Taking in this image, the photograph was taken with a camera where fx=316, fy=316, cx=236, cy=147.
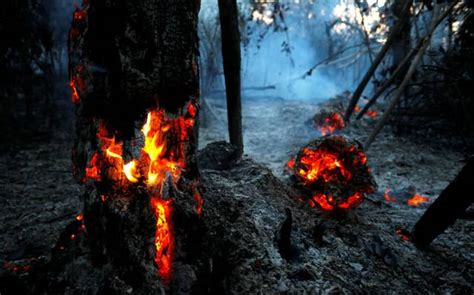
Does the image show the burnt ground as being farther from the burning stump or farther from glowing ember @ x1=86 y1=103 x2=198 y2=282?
glowing ember @ x1=86 y1=103 x2=198 y2=282

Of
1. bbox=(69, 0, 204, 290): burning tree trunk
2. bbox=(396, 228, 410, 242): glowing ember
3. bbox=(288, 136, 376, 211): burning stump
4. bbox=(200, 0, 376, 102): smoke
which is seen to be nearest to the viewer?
bbox=(69, 0, 204, 290): burning tree trunk

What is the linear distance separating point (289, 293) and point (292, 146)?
5.23 m

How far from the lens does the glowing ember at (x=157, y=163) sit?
1.75 m

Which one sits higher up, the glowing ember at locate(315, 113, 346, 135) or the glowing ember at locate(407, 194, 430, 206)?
the glowing ember at locate(315, 113, 346, 135)

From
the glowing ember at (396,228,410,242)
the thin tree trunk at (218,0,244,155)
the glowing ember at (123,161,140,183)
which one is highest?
the thin tree trunk at (218,0,244,155)

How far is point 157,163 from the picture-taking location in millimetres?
1880

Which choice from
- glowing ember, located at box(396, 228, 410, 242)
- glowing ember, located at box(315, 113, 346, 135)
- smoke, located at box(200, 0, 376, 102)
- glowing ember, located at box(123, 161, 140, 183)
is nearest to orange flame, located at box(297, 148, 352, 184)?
glowing ember, located at box(396, 228, 410, 242)

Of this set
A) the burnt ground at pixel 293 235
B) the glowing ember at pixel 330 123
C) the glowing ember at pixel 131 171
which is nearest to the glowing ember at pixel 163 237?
the glowing ember at pixel 131 171

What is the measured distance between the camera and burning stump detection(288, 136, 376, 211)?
2.93 meters

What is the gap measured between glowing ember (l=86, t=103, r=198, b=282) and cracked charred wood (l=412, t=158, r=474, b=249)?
177 cm

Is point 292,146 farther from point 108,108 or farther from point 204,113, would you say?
point 108,108

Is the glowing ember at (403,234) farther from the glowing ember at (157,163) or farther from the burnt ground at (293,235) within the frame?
the glowing ember at (157,163)

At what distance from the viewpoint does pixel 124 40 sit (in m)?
1.64

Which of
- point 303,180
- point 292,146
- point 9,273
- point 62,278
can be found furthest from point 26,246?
point 292,146
